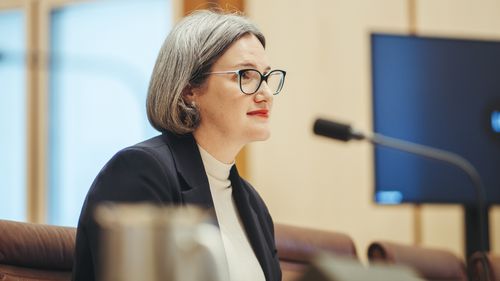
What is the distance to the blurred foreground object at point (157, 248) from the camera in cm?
104

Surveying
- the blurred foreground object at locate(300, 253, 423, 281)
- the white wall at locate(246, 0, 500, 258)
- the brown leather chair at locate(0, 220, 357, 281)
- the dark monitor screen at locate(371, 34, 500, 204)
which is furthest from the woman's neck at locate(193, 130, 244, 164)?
the white wall at locate(246, 0, 500, 258)

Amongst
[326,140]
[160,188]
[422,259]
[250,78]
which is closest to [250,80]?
[250,78]

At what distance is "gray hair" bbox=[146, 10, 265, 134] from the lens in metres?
2.62

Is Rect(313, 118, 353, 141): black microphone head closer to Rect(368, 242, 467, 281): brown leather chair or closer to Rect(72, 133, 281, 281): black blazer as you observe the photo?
Rect(368, 242, 467, 281): brown leather chair

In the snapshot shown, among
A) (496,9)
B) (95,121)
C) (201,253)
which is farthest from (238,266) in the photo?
(95,121)

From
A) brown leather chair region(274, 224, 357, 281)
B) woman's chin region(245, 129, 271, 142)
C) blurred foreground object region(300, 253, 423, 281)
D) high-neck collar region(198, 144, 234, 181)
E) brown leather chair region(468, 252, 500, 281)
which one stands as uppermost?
woman's chin region(245, 129, 271, 142)

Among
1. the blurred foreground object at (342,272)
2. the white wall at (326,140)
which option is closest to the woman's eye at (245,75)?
the blurred foreground object at (342,272)

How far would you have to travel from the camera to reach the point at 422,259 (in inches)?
130

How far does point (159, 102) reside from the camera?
8.64ft

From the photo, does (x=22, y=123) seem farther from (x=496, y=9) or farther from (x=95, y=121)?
(x=496, y=9)

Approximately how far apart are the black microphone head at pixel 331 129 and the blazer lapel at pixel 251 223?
69cm

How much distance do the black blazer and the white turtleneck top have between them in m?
0.02

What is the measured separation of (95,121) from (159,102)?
13.4 feet

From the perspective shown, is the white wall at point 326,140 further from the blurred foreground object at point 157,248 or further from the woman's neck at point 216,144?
the blurred foreground object at point 157,248
